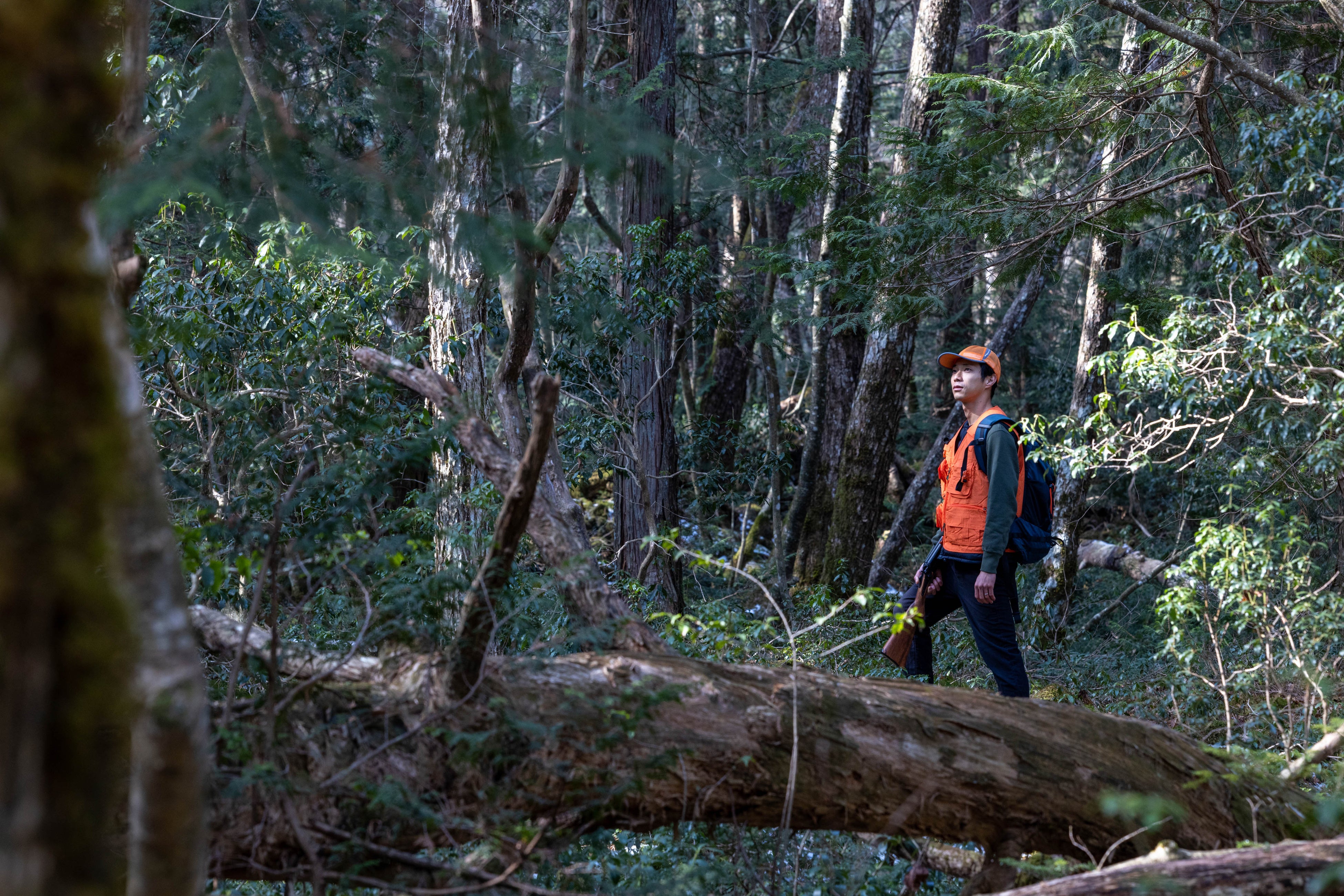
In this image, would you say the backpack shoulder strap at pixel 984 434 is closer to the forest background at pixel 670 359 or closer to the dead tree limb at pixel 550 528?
the forest background at pixel 670 359

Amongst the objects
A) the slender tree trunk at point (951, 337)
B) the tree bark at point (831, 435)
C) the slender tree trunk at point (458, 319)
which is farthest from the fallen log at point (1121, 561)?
the slender tree trunk at point (458, 319)

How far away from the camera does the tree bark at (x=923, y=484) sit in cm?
1000

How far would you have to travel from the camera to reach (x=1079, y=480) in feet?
28.5

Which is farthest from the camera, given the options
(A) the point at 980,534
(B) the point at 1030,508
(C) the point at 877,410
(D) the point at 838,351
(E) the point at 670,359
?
(D) the point at 838,351

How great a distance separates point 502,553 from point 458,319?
4.06m

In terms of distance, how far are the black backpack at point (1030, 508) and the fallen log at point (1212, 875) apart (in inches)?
95.1

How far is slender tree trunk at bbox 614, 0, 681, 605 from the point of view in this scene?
8562mm

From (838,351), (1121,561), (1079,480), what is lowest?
(1121,561)

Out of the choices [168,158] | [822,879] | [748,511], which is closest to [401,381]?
[168,158]

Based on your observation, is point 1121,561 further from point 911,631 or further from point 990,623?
point 911,631

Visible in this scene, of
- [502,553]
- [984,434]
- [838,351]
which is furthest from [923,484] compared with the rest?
[502,553]

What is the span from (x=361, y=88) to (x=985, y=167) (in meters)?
4.64

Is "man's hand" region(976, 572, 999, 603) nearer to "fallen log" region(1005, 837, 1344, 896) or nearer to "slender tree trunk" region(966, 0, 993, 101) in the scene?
"fallen log" region(1005, 837, 1344, 896)

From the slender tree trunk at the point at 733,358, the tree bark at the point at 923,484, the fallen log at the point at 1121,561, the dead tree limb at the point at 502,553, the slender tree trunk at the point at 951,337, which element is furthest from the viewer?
the slender tree trunk at the point at 951,337
